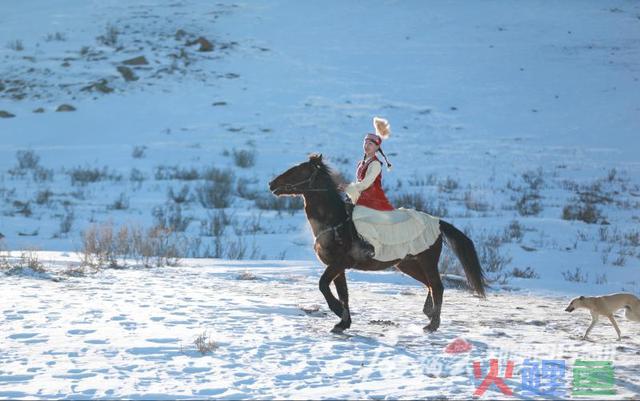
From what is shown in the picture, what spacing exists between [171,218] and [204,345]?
8912 mm

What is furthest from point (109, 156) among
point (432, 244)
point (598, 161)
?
point (432, 244)

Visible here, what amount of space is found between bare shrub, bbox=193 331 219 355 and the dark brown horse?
47.9 inches

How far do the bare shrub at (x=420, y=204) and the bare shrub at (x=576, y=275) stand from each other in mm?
4376

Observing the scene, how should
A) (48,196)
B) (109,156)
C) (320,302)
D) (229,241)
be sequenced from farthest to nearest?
(109,156), (48,196), (229,241), (320,302)

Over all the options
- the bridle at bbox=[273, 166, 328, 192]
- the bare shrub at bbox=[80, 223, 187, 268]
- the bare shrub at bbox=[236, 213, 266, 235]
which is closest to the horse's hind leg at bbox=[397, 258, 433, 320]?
the bridle at bbox=[273, 166, 328, 192]

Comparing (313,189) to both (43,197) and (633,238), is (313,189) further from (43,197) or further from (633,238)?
(43,197)

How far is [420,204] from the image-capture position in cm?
1587

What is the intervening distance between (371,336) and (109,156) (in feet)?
53.9

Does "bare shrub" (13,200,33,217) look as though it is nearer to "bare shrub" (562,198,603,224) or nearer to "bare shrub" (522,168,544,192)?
"bare shrub" (562,198,603,224)

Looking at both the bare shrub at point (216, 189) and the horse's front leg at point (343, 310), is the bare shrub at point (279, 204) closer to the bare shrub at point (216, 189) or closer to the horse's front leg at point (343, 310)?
the bare shrub at point (216, 189)

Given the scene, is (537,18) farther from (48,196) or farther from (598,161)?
(48,196)

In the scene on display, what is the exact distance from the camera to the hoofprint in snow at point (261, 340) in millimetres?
5094

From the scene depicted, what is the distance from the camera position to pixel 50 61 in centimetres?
2981

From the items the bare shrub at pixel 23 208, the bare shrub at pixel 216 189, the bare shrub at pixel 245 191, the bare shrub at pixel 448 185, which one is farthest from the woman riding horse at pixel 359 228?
the bare shrub at pixel 448 185
